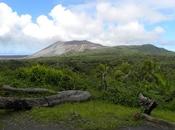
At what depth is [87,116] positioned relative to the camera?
17906 millimetres

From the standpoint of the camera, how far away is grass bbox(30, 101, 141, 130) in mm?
16703

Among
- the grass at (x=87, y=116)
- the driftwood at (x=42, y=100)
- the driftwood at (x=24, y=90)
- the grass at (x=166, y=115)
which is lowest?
the grass at (x=166, y=115)

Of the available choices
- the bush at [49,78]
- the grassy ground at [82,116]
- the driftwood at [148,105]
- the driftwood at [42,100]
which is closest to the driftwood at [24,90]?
the driftwood at [42,100]

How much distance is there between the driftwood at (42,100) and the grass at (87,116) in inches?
17.0

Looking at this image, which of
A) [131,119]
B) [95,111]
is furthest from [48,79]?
[131,119]

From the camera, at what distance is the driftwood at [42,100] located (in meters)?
18.2

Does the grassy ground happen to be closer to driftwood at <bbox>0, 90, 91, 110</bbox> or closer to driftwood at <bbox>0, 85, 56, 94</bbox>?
driftwood at <bbox>0, 90, 91, 110</bbox>

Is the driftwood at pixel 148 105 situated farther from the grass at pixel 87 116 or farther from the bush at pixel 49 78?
the bush at pixel 49 78

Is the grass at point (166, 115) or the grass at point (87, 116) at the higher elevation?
the grass at point (87, 116)

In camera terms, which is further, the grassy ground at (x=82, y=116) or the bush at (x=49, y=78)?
the bush at (x=49, y=78)

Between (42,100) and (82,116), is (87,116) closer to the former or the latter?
(82,116)

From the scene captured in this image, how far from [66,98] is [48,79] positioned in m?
4.50

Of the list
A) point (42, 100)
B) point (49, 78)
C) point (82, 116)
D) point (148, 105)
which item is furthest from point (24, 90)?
point (148, 105)

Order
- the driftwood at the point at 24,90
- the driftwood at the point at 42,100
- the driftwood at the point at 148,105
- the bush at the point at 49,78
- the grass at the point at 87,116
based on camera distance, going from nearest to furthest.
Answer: the grass at the point at 87,116 < the driftwood at the point at 148,105 < the driftwood at the point at 42,100 < the driftwood at the point at 24,90 < the bush at the point at 49,78
